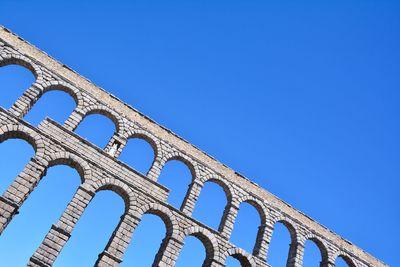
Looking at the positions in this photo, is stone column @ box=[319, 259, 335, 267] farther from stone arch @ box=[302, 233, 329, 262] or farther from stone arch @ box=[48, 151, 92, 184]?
stone arch @ box=[48, 151, 92, 184]

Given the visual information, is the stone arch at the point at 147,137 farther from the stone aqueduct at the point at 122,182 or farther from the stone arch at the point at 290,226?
the stone arch at the point at 290,226

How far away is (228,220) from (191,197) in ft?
6.70

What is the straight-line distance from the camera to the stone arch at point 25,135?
50.0ft

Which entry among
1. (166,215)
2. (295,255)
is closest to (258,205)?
(295,255)

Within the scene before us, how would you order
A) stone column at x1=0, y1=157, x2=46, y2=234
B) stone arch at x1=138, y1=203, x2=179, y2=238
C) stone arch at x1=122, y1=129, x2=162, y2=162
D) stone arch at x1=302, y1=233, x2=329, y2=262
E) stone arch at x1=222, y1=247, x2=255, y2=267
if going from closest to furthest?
stone column at x1=0, y1=157, x2=46, y2=234
stone arch at x1=138, y1=203, x2=179, y2=238
stone arch at x1=222, y1=247, x2=255, y2=267
stone arch at x1=122, y1=129, x2=162, y2=162
stone arch at x1=302, y1=233, x2=329, y2=262

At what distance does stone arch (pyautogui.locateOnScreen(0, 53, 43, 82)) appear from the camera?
1723 centimetres

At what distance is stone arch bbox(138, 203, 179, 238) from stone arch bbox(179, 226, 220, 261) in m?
0.49

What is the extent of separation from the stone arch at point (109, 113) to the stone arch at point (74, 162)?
8.27 feet

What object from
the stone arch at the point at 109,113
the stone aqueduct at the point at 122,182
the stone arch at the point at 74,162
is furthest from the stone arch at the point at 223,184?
the stone arch at the point at 74,162

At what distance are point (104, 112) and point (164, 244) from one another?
658 cm

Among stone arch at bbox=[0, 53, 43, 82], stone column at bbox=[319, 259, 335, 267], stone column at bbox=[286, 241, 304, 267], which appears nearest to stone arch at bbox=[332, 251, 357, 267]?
stone column at bbox=[319, 259, 335, 267]

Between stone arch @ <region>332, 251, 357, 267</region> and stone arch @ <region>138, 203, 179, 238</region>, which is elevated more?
stone arch @ <region>332, 251, 357, 267</region>

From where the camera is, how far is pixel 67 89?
1773 cm

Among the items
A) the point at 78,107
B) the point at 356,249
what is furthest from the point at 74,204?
the point at 356,249
